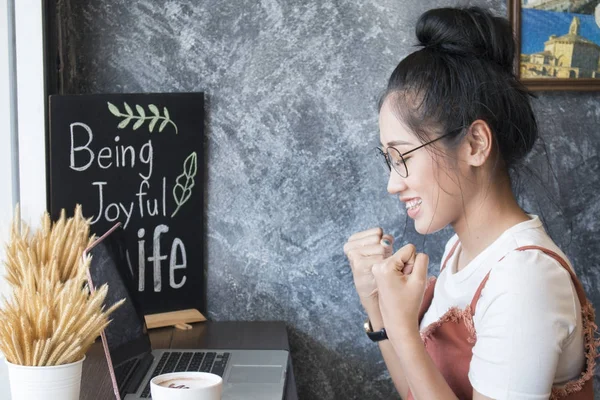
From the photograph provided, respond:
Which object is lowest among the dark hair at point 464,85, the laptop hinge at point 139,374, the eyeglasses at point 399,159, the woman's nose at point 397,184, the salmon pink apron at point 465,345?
the laptop hinge at point 139,374

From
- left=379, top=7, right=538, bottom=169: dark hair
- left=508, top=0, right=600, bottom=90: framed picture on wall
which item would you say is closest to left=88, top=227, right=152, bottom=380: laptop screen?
left=379, top=7, right=538, bottom=169: dark hair

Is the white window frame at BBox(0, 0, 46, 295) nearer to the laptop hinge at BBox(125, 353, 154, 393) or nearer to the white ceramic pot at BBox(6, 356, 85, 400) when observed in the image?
the laptop hinge at BBox(125, 353, 154, 393)

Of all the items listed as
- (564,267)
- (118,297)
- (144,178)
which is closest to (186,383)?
(118,297)

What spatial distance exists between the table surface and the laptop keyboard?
3.3 inches

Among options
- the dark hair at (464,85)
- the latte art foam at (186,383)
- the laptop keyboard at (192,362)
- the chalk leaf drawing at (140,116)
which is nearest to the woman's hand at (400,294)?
the dark hair at (464,85)

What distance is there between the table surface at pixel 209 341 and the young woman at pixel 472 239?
333 mm

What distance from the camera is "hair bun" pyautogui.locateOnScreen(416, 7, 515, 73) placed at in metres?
1.35

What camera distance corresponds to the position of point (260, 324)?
2014 mm

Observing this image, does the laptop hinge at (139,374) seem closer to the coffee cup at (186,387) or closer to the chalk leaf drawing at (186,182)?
the coffee cup at (186,387)

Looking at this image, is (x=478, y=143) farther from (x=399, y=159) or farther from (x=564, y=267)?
(x=564, y=267)

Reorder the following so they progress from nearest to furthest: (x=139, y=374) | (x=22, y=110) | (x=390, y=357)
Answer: (x=139, y=374)
(x=390, y=357)
(x=22, y=110)

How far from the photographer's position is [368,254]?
1.49m

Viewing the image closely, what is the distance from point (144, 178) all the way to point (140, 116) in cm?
16

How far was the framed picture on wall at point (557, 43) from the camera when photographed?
202 centimetres
